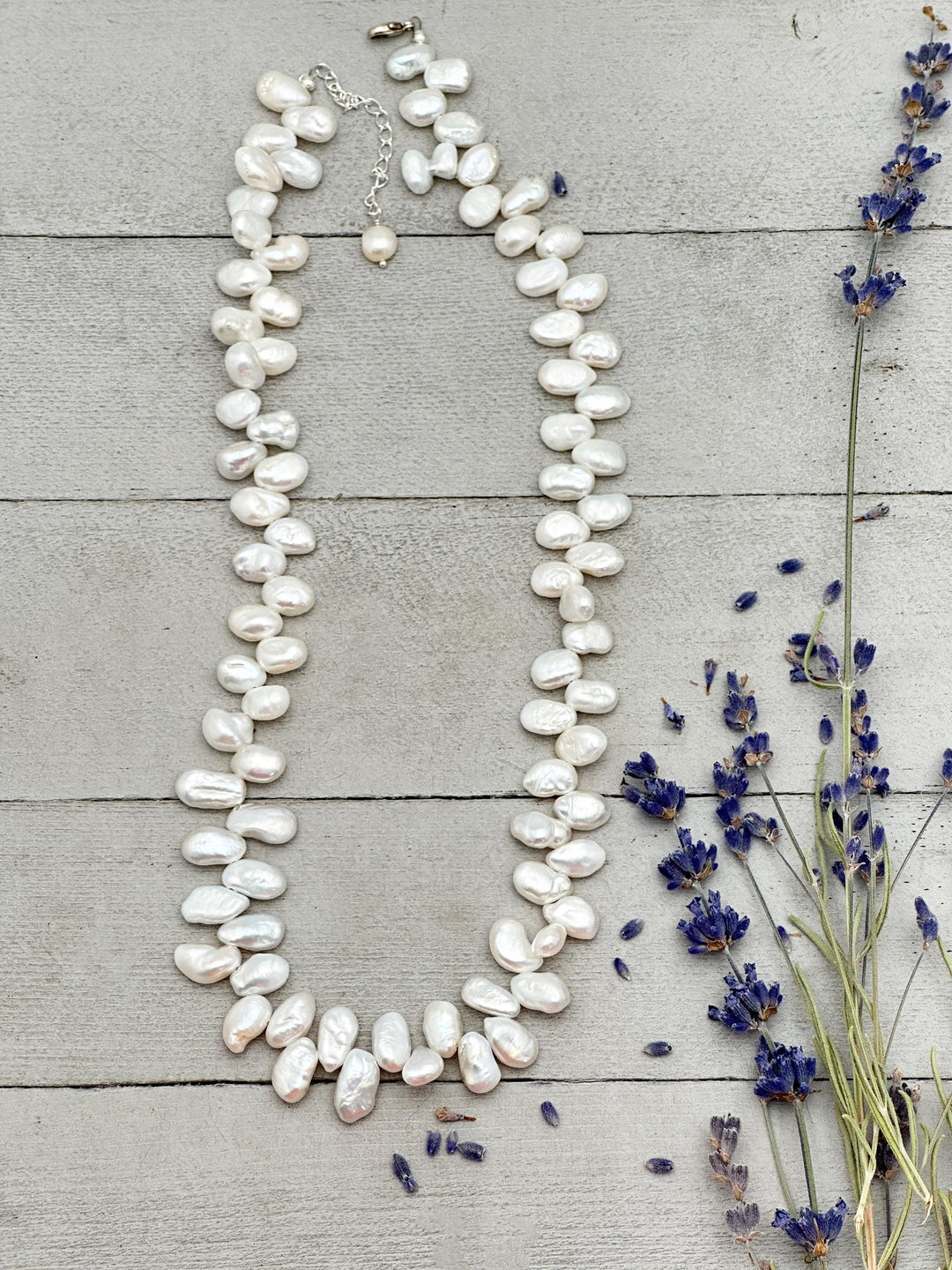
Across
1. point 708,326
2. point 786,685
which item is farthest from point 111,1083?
point 708,326

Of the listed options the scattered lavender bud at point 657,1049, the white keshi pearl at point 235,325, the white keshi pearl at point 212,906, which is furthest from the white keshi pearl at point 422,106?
the scattered lavender bud at point 657,1049

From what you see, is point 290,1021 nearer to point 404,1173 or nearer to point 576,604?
point 404,1173

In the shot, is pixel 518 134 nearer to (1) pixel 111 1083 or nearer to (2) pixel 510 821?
(2) pixel 510 821

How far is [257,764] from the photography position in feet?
2.57

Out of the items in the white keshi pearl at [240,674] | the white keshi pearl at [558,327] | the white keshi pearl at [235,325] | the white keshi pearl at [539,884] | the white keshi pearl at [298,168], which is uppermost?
the white keshi pearl at [298,168]

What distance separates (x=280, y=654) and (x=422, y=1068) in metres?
0.31

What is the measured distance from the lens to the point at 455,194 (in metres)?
0.89

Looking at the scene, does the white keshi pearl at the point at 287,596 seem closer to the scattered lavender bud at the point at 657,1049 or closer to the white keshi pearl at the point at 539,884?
the white keshi pearl at the point at 539,884

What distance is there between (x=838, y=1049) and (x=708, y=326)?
0.56 meters

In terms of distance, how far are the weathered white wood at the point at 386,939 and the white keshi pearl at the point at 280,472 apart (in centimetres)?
25

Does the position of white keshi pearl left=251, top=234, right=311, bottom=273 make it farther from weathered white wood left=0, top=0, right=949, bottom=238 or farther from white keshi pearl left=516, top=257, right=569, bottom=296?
white keshi pearl left=516, top=257, right=569, bottom=296

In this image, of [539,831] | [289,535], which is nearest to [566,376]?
[289,535]

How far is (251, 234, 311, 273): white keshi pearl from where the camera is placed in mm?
859

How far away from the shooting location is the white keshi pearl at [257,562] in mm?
817
